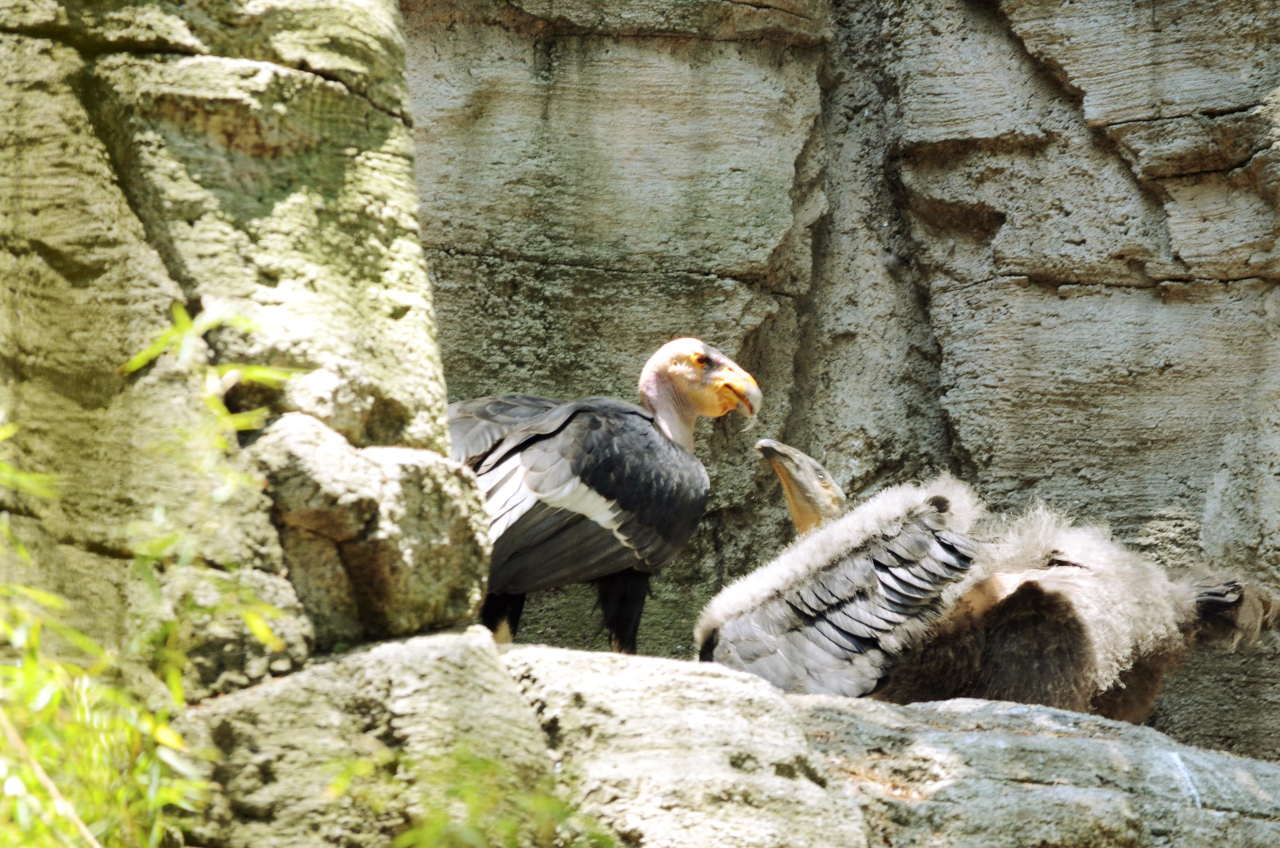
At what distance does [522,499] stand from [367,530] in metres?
1.76

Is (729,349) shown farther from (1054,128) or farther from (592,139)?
(1054,128)

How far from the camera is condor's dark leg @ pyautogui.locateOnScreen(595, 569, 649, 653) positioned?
4.16m

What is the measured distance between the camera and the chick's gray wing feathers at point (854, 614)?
3539 millimetres

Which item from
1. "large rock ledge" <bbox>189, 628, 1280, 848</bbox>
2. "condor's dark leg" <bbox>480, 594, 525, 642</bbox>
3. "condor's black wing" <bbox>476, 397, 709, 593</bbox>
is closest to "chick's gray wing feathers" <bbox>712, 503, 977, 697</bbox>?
"condor's black wing" <bbox>476, 397, 709, 593</bbox>

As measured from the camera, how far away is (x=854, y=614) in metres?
3.57

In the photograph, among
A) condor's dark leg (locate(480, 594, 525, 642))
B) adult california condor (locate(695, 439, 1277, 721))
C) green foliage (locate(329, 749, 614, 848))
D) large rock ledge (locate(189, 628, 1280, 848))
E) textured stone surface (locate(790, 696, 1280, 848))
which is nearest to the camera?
green foliage (locate(329, 749, 614, 848))

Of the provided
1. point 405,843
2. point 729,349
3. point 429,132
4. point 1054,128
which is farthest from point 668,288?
point 405,843

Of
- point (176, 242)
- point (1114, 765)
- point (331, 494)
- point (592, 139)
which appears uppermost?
point (592, 139)

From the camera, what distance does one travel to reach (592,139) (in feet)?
16.3

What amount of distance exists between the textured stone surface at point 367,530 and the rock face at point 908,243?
A: 106 inches

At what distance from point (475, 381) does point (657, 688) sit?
2825 millimetres

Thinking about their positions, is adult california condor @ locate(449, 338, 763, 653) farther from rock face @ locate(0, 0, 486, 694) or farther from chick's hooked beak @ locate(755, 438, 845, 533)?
rock face @ locate(0, 0, 486, 694)

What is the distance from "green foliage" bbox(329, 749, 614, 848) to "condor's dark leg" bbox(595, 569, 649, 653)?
2172mm

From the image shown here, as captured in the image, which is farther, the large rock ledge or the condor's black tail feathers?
the condor's black tail feathers
